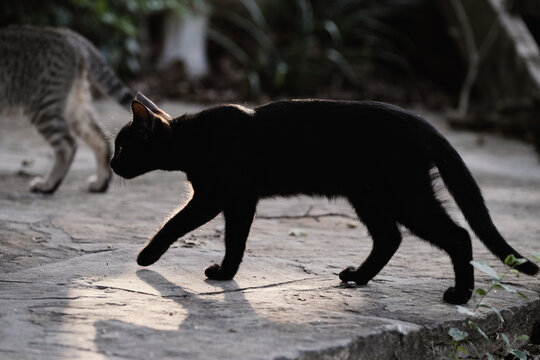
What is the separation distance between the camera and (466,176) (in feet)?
9.90

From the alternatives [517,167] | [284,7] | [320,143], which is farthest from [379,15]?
[320,143]

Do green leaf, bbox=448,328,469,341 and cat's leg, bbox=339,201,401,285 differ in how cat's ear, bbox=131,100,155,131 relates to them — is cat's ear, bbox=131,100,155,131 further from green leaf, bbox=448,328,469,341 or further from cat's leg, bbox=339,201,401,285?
green leaf, bbox=448,328,469,341

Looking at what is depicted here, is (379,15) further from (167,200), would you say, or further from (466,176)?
(466,176)

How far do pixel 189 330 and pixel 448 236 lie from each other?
110cm

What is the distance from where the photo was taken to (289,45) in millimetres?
11492

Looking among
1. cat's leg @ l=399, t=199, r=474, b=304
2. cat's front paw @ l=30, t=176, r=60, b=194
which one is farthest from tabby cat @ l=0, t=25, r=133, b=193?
cat's leg @ l=399, t=199, r=474, b=304

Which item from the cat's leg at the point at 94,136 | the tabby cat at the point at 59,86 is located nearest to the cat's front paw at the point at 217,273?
the tabby cat at the point at 59,86

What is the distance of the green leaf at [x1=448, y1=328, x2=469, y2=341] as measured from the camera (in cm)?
265

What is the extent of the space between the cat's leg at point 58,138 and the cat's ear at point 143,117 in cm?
216

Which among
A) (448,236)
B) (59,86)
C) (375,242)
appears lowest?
(375,242)

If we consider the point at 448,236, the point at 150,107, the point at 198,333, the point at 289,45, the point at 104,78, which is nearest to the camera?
the point at 198,333

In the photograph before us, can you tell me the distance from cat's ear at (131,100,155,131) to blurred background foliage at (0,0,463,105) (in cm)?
619

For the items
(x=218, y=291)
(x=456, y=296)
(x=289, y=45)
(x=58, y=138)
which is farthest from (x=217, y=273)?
(x=289, y=45)

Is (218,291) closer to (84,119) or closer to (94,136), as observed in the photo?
(94,136)
